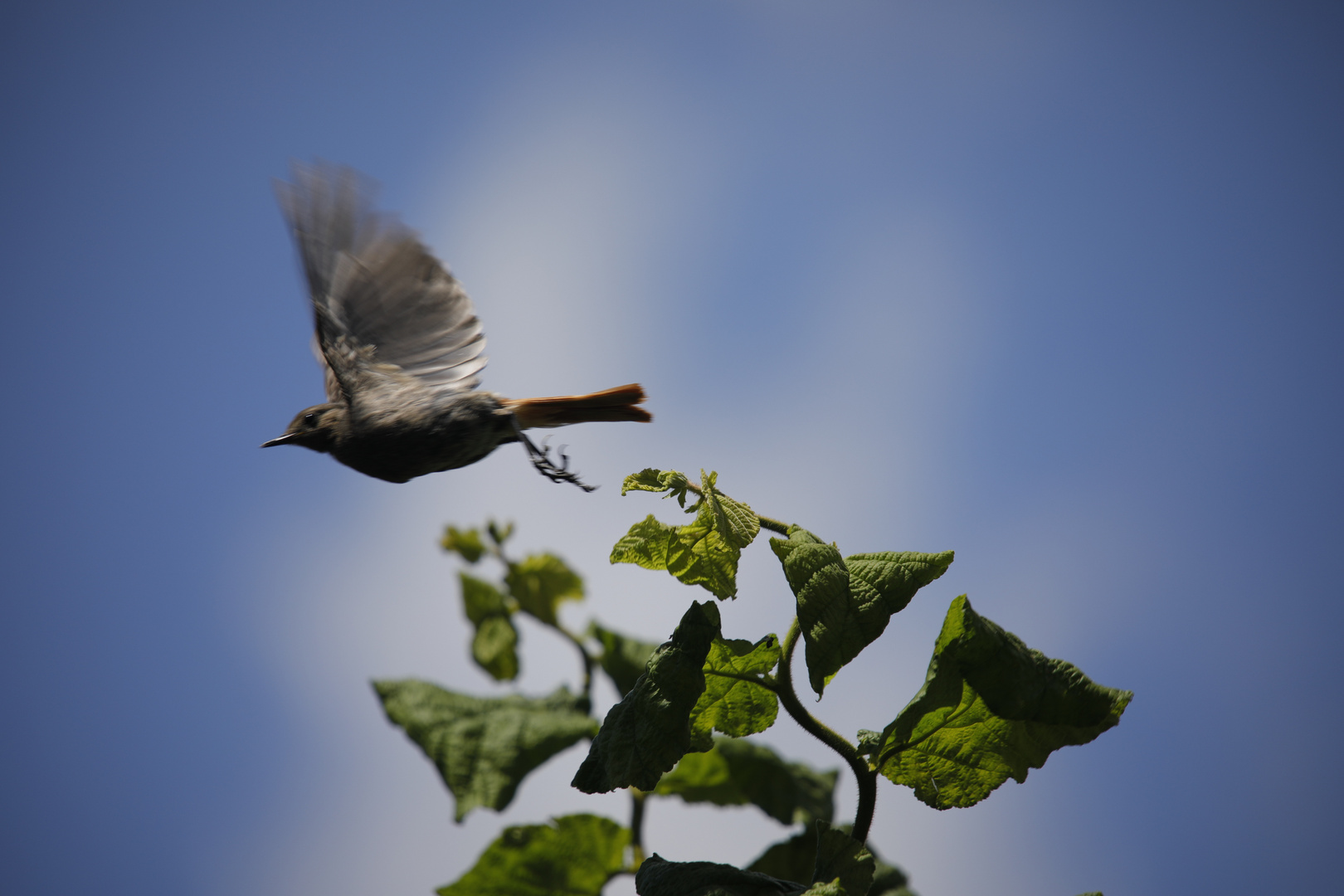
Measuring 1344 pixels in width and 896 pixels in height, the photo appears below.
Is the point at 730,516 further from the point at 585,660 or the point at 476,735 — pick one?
the point at 585,660

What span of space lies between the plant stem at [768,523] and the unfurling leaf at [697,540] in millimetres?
14

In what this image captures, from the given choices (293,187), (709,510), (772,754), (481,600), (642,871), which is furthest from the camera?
(481,600)

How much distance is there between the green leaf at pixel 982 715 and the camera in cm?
120

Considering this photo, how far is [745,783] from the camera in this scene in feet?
7.88

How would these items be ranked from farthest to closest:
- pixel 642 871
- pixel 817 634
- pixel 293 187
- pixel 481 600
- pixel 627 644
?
pixel 481 600
pixel 627 644
pixel 293 187
pixel 642 871
pixel 817 634

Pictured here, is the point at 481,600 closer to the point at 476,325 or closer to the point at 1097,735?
the point at 476,325

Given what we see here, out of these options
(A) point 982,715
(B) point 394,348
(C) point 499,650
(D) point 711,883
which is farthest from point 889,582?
(C) point 499,650

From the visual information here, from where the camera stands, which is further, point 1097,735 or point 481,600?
point 481,600

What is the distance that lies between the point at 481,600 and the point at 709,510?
172cm

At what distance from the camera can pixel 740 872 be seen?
127cm

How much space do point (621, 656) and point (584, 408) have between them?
0.87m

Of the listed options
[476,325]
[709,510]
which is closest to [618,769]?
[709,510]

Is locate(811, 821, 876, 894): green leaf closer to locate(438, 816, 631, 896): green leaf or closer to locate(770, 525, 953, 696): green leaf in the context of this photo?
locate(770, 525, 953, 696): green leaf

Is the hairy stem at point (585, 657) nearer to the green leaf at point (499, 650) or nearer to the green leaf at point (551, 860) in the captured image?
the green leaf at point (499, 650)
